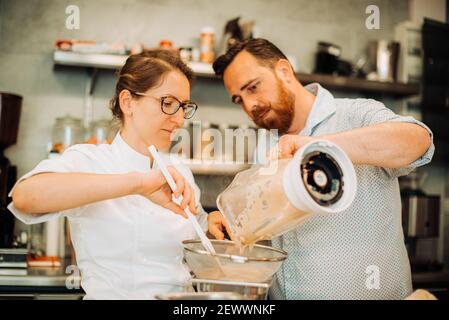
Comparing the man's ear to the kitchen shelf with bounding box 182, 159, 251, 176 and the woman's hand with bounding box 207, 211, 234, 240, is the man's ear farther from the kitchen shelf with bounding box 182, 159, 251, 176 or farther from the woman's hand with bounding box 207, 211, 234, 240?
the kitchen shelf with bounding box 182, 159, 251, 176

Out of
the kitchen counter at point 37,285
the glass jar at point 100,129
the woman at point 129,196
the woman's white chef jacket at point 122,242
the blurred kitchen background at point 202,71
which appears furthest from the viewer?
the glass jar at point 100,129

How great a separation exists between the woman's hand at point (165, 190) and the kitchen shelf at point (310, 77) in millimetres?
1505

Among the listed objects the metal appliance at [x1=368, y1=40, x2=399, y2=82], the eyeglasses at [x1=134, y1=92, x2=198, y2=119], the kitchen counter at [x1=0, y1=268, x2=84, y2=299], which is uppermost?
the metal appliance at [x1=368, y1=40, x2=399, y2=82]

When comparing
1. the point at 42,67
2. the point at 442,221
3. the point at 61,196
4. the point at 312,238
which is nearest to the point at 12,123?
the point at 42,67

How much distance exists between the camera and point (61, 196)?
1027mm

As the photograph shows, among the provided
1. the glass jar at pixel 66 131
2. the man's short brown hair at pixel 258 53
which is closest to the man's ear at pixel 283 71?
the man's short brown hair at pixel 258 53

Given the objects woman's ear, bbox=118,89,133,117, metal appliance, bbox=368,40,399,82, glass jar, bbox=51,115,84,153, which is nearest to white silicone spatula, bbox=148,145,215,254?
woman's ear, bbox=118,89,133,117

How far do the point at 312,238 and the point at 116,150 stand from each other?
0.63 m

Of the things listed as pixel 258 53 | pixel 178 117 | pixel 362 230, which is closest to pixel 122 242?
pixel 178 117

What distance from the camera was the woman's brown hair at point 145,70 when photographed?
1.34 meters

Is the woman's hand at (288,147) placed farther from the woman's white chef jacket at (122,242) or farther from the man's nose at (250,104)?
the man's nose at (250,104)

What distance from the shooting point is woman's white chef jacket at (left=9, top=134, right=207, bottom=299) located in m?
1.21

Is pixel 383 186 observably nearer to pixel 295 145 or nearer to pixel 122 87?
pixel 295 145
